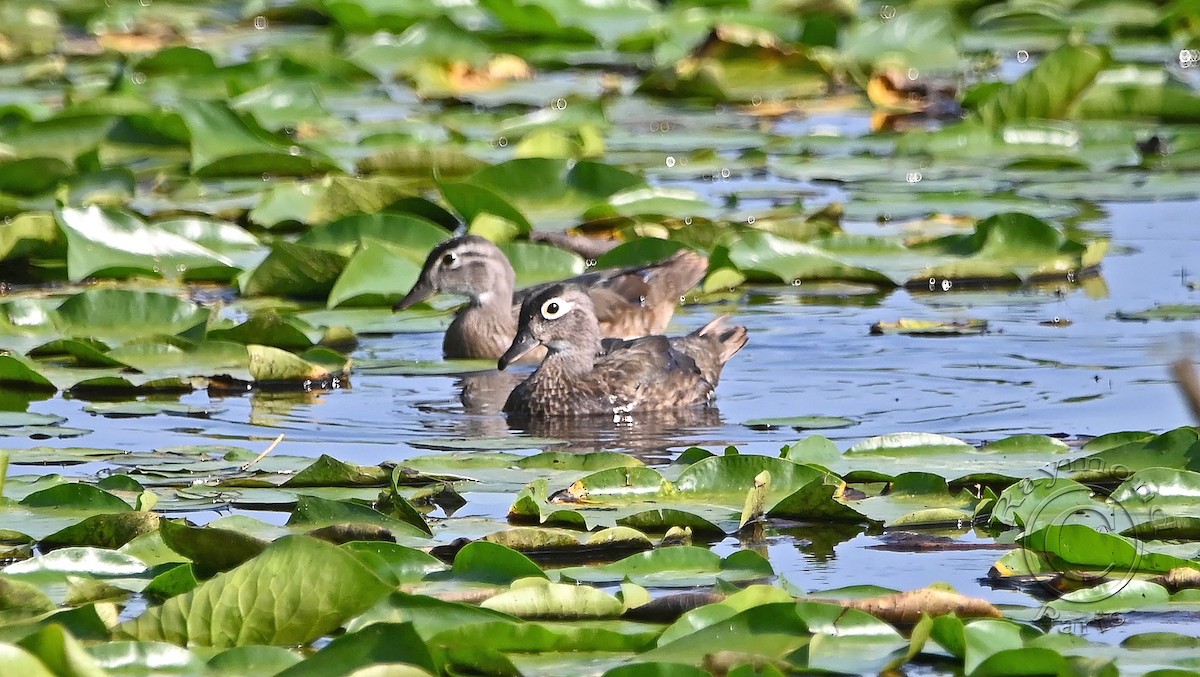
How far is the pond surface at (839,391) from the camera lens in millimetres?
8070

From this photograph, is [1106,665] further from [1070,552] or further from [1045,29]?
[1045,29]

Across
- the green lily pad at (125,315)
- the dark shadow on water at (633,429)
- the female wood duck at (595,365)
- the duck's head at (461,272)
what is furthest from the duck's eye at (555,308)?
the green lily pad at (125,315)

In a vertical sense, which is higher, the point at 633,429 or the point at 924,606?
the point at 633,429

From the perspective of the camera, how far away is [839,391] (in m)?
9.29

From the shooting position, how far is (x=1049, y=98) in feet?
45.3

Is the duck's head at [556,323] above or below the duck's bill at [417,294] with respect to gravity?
below

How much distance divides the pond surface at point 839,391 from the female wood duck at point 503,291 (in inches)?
7.9

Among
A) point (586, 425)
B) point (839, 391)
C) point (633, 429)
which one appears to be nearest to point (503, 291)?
point (586, 425)

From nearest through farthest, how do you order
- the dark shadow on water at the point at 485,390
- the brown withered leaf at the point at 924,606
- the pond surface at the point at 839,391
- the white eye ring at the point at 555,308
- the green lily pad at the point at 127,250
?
the brown withered leaf at the point at 924,606 → the pond surface at the point at 839,391 → the dark shadow on water at the point at 485,390 → the white eye ring at the point at 555,308 → the green lily pad at the point at 127,250

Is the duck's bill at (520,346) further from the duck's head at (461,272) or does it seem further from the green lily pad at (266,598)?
→ the green lily pad at (266,598)

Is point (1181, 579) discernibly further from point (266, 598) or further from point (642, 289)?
point (642, 289)

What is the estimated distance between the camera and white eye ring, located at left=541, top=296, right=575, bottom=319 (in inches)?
380

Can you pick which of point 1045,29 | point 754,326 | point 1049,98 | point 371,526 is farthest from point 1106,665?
point 1045,29

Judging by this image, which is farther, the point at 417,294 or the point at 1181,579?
the point at 417,294
